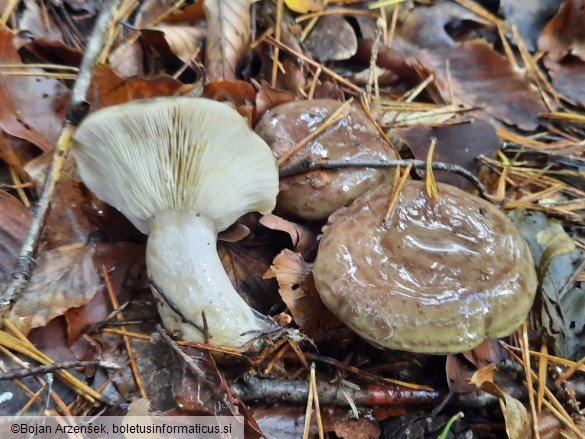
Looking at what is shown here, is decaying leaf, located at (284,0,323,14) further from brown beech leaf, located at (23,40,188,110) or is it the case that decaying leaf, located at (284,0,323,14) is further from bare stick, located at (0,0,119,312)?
bare stick, located at (0,0,119,312)

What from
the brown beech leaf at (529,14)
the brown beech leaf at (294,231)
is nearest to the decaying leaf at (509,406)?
the brown beech leaf at (294,231)

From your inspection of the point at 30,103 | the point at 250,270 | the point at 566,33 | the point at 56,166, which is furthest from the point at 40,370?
the point at 566,33

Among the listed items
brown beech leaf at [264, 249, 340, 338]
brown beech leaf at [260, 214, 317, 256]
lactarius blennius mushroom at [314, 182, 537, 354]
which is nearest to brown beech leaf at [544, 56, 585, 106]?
lactarius blennius mushroom at [314, 182, 537, 354]

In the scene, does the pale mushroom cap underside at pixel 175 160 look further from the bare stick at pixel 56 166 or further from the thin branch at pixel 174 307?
the thin branch at pixel 174 307

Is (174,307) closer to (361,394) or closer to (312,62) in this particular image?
(361,394)

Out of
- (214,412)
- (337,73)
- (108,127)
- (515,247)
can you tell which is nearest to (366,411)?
(214,412)
